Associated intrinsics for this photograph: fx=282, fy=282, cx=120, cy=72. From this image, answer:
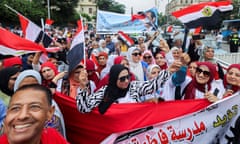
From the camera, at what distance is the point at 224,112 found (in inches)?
116

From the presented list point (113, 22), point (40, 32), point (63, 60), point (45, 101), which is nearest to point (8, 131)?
point (45, 101)

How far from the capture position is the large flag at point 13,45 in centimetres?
388

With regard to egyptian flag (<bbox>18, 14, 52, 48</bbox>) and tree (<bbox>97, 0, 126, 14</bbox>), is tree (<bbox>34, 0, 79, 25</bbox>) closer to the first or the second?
tree (<bbox>97, 0, 126, 14</bbox>)

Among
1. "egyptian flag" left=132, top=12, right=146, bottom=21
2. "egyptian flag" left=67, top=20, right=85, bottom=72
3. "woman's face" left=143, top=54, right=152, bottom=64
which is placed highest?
"egyptian flag" left=132, top=12, right=146, bottom=21

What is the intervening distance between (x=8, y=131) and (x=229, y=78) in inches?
102

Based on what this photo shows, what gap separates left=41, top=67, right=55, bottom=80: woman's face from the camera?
3.71m

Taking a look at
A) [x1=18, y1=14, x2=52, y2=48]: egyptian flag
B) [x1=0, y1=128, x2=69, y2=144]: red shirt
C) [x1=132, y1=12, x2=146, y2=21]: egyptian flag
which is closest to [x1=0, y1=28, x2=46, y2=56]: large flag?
[x1=18, y1=14, x2=52, y2=48]: egyptian flag

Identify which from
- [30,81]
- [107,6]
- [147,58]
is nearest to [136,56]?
[147,58]

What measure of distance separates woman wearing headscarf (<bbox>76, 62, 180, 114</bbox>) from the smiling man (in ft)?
3.62

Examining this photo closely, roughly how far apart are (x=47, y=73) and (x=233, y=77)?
2315 millimetres

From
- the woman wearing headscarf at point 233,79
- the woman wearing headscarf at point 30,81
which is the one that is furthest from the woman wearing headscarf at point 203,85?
the woman wearing headscarf at point 30,81

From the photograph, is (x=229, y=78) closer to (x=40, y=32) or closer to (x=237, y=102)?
(x=237, y=102)

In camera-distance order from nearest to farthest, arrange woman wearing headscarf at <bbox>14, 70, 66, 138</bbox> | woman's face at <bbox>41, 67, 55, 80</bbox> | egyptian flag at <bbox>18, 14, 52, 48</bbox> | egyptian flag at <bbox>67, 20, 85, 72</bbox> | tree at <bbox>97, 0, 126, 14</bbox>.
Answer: woman wearing headscarf at <bbox>14, 70, 66, 138</bbox> < egyptian flag at <bbox>67, 20, 85, 72</bbox> < woman's face at <bbox>41, 67, 55, 80</bbox> < egyptian flag at <bbox>18, 14, 52, 48</bbox> < tree at <bbox>97, 0, 126, 14</bbox>

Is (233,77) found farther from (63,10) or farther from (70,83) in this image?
(63,10)
